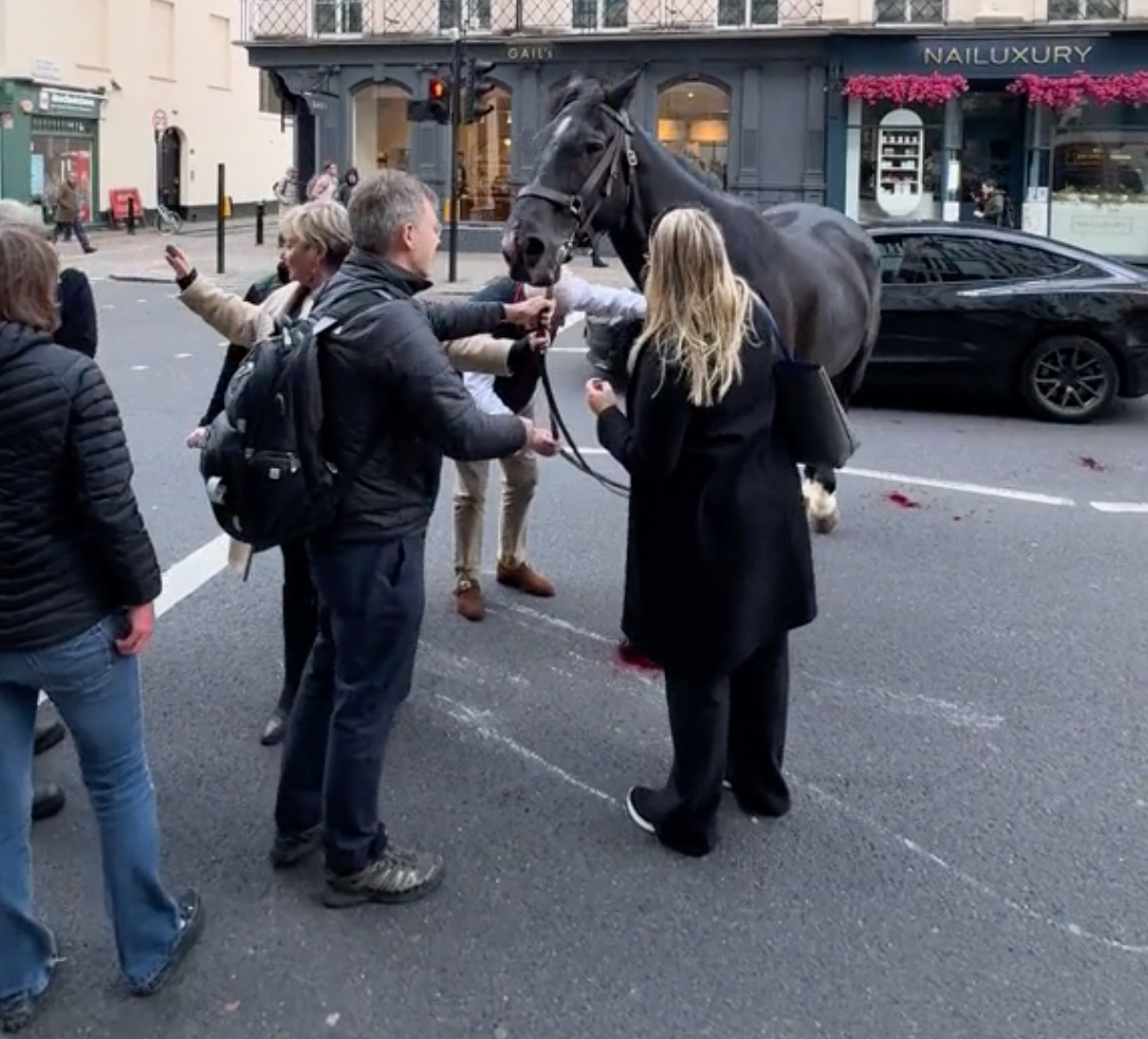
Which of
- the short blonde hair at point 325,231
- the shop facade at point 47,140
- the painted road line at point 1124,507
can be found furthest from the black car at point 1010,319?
the shop facade at point 47,140

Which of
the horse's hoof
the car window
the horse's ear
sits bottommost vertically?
the horse's hoof

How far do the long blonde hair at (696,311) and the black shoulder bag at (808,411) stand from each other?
0.22 meters

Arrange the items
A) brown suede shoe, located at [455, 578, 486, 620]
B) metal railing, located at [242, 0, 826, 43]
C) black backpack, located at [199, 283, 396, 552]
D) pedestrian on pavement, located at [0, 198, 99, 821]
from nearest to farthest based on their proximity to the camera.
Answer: black backpack, located at [199, 283, 396, 552] < pedestrian on pavement, located at [0, 198, 99, 821] < brown suede shoe, located at [455, 578, 486, 620] < metal railing, located at [242, 0, 826, 43]

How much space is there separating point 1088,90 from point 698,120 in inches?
291

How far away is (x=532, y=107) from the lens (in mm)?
27906

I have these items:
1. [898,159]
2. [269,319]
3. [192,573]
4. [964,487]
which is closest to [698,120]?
[898,159]

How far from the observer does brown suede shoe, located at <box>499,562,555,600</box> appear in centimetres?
631

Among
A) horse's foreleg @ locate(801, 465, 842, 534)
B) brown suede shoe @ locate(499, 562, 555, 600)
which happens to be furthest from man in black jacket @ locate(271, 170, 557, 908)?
horse's foreleg @ locate(801, 465, 842, 534)

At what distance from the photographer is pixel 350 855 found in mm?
3564

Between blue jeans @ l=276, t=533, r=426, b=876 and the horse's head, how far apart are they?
190cm

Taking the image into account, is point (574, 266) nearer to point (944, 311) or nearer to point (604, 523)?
point (944, 311)

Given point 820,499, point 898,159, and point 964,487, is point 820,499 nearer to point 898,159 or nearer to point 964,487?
point 964,487

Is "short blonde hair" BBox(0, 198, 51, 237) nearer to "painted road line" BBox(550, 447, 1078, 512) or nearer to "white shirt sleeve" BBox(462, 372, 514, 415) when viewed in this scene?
"white shirt sleeve" BBox(462, 372, 514, 415)

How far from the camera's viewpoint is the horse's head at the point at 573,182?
16.7 feet
